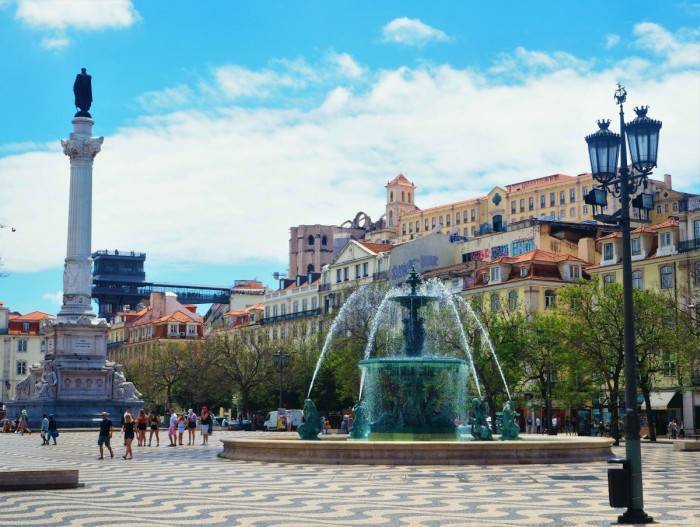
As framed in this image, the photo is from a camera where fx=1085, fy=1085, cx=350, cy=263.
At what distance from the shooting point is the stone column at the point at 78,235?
6444 cm

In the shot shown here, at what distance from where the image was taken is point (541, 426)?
62.7m

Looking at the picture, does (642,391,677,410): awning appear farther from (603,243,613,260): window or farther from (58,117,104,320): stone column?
(58,117,104,320): stone column

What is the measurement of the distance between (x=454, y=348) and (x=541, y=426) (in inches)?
315

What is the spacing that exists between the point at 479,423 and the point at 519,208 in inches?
3923

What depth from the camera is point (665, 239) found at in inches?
2574

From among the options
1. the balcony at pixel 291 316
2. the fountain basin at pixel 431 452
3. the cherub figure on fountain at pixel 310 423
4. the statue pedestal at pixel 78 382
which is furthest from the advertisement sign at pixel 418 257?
the fountain basin at pixel 431 452

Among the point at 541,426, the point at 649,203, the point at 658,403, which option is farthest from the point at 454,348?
the point at 649,203

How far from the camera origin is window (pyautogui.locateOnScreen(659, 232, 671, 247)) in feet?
213

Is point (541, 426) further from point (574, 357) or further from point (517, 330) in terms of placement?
point (574, 357)

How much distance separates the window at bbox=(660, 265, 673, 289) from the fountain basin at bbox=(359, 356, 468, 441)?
36.0m

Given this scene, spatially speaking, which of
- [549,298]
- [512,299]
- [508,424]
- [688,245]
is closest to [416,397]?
[508,424]

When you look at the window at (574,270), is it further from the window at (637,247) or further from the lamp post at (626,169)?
the lamp post at (626,169)

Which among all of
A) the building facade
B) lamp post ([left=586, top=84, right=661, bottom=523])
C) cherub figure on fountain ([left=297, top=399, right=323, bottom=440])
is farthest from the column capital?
the building facade

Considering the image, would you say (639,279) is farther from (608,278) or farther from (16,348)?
(16,348)
